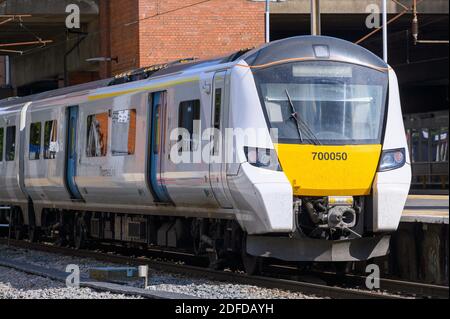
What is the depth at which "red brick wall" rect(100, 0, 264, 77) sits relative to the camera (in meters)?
27.8

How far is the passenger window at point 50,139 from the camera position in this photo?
59.9 ft

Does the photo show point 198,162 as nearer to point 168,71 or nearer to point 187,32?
point 168,71

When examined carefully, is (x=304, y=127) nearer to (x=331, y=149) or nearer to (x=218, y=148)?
(x=331, y=149)

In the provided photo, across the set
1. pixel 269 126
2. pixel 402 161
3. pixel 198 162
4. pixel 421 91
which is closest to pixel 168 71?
pixel 198 162

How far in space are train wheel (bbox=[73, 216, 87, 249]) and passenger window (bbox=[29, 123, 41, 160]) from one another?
1764mm

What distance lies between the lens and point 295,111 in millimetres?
12094

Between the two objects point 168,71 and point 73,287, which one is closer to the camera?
point 73,287

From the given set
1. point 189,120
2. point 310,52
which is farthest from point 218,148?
point 310,52

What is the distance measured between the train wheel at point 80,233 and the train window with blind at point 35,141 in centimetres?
175

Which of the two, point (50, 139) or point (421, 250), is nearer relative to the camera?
point (421, 250)

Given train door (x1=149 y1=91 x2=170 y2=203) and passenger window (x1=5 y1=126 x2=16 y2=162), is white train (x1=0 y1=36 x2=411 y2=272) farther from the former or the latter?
passenger window (x1=5 y1=126 x2=16 y2=162)

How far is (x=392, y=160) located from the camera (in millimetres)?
12438

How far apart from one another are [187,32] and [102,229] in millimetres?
12070

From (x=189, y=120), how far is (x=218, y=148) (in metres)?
1.07
